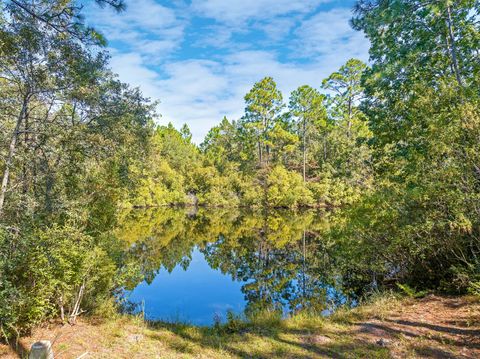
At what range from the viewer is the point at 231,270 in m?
14.7

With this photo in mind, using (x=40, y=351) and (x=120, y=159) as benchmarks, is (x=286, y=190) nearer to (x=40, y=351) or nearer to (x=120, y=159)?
(x=120, y=159)

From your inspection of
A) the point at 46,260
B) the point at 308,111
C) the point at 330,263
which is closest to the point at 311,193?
the point at 308,111

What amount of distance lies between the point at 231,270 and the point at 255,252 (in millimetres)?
2719

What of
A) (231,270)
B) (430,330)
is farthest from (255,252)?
(430,330)

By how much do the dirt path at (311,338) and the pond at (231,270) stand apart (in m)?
2.07

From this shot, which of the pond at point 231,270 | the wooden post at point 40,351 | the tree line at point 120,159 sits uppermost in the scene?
the tree line at point 120,159

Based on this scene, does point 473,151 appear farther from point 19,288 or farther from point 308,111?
point 308,111

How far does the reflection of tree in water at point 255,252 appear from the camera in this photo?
10789mm

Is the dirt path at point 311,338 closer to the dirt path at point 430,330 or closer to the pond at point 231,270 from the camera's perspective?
the dirt path at point 430,330

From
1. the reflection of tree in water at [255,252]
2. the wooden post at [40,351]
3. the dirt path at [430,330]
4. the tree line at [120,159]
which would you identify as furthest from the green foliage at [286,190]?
the wooden post at [40,351]

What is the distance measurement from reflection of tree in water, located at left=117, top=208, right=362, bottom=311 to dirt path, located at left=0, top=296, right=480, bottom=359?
6.39 ft

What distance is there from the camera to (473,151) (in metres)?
6.03

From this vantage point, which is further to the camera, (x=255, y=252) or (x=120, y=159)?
(x=255, y=252)

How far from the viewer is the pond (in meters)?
10.1
